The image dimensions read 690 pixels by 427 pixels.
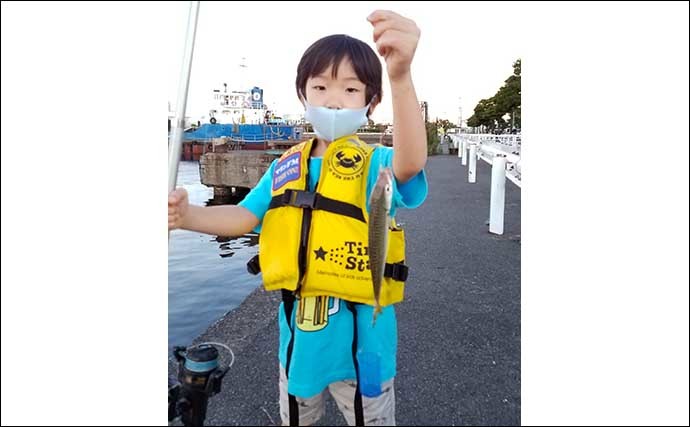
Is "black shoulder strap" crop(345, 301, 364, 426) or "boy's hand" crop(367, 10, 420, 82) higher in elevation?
"boy's hand" crop(367, 10, 420, 82)

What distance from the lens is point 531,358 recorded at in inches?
58.0

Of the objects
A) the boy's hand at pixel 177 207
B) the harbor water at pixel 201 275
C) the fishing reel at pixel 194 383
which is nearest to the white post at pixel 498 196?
the harbor water at pixel 201 275

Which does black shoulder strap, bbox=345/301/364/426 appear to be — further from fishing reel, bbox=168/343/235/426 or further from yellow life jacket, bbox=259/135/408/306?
fishing reel, bbox=168/343/235/426

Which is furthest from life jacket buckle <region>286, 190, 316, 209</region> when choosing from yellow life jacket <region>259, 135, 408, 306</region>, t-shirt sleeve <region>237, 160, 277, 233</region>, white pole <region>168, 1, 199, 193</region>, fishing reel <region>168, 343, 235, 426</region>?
fishing reel <region>168, 343, 235, 426</region>

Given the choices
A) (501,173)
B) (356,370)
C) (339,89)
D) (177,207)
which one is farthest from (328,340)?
(501,173)

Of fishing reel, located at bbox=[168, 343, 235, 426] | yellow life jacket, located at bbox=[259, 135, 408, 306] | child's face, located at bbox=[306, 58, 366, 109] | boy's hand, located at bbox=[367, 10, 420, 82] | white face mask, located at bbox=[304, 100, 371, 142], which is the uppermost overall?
boy's hand, located at bbox=[367, 10, 420, 82]

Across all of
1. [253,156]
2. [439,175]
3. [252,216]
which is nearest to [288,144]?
[253,156]

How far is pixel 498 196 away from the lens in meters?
4.24

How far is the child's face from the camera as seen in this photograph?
4.22ft

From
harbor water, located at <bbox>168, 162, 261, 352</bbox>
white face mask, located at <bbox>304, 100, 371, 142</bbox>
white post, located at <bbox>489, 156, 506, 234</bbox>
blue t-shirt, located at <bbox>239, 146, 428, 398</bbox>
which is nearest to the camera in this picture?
white face mask, located at <bbox>304, 100, 371, 142</bbox>

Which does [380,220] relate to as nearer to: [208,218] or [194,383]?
[208,218]

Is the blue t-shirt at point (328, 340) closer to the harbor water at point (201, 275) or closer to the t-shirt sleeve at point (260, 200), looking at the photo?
the t-shirt sleeve at point (260, 200)

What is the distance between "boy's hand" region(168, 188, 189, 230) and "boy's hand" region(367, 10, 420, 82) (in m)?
0.72

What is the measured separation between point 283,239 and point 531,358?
0.91m
